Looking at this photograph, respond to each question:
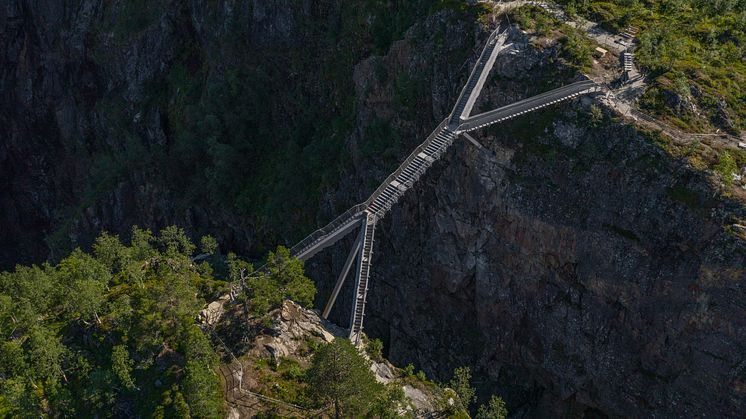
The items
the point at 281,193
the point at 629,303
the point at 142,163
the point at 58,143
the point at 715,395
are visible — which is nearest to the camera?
the point at 715,395

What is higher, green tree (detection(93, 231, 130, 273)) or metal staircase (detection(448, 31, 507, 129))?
metal staircase (detection(448, 31, 507, 129))

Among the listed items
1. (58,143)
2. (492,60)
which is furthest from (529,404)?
(58,143)

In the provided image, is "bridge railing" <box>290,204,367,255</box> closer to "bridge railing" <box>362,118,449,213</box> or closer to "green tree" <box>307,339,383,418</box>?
"bridge railing" <box>362,118,449,213</box>

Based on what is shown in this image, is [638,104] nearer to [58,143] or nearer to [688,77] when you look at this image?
[688,77]

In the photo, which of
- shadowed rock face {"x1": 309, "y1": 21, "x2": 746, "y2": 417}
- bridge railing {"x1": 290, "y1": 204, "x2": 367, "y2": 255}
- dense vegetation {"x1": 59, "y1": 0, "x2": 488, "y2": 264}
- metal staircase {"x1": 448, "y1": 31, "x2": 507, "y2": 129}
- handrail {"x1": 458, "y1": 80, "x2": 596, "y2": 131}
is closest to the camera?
shadowed rock face {"x1": 309, "y1": 21, "x2": 746, "y2": 417}

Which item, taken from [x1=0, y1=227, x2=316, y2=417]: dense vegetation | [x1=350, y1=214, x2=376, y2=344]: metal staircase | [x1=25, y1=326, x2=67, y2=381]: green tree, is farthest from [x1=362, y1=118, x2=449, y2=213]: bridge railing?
[x1=25, y1=326, x2=67, y2=381]: green tree

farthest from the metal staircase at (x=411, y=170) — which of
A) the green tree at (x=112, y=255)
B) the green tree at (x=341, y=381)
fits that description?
the green tree at (x=341, y=381)
